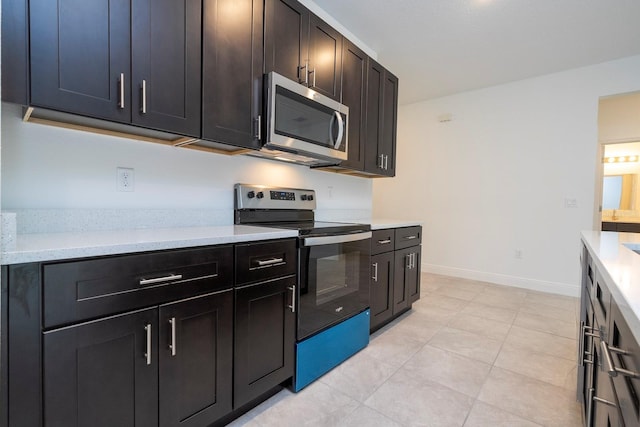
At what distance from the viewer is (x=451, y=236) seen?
14.2ft

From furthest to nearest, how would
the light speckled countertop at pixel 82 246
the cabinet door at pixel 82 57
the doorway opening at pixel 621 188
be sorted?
the doorway opening at pixel 621 188
the cabinet door at pixel 82 57
the light speckled countertop at pixel 82 246

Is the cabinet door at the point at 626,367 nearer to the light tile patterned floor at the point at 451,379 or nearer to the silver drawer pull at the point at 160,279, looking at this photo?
the light tile patterned floor at the point at 451,379

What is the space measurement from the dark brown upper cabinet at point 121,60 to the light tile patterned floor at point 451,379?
150 centimetres

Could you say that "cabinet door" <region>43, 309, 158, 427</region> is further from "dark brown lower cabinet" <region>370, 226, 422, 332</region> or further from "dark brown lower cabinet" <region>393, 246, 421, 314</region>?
"dark brown lower cabinet" <region>393, 246, 421, 314</region>

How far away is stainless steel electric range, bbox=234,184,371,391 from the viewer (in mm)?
1655

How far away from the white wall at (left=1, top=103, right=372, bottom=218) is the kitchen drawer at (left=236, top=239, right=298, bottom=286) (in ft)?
1.96

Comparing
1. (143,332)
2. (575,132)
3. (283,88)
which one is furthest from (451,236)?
(143,332)

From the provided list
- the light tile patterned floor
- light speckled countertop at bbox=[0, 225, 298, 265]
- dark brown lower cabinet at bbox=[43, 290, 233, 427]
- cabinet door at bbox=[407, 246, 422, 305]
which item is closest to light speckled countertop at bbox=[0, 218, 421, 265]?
light speckled countertop at bbox=[0, 225, 298, 265]

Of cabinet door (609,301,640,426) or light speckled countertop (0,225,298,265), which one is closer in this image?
cabinet door (609,301,640,426)

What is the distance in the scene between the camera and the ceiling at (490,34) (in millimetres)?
2357

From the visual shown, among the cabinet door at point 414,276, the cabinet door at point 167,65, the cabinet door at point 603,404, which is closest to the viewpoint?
the cabinet door at point 603,404

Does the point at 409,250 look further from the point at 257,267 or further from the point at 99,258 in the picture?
the point at 99,258

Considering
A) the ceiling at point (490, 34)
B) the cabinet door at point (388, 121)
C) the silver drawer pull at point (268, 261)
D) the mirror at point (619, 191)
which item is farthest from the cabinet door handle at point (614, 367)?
the mirror at point (619, 191)

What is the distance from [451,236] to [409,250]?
6.29 feet
